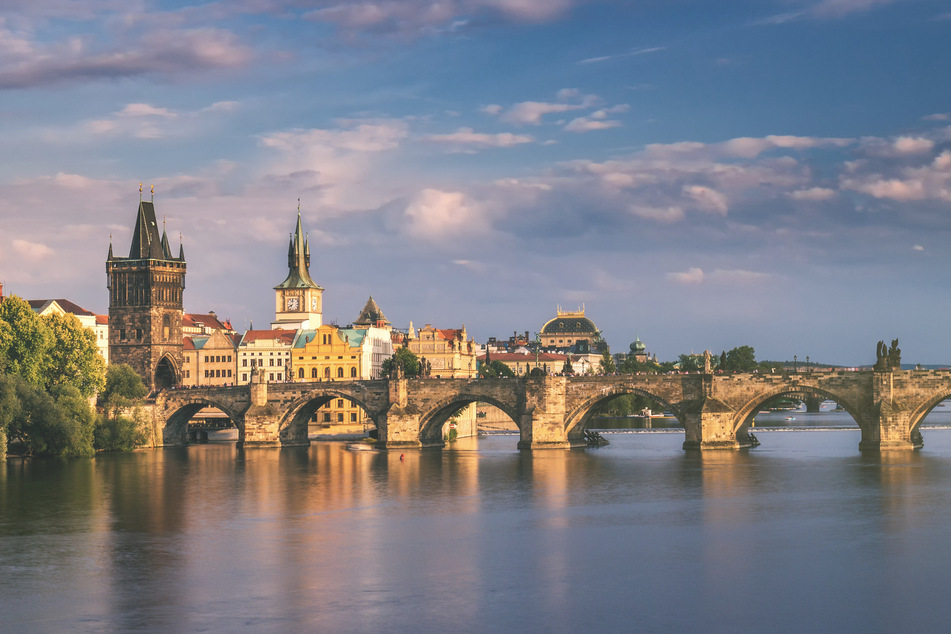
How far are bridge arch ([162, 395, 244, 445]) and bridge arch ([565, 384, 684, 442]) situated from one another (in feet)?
98.6

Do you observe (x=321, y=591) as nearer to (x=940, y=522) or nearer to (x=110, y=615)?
(x=110, y=615)

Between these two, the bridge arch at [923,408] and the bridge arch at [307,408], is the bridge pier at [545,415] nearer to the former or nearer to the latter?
the bridge arch at [307,408]

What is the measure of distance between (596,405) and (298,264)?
230 feet

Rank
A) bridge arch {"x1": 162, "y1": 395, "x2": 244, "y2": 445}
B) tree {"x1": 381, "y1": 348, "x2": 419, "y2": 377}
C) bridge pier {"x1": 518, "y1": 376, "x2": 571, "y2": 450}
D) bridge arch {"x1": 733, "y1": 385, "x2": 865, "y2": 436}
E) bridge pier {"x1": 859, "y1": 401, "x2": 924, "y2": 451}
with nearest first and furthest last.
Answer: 1. bridge pier {"x1": 859, "y1": 401, "x2": 924, "y2": 451}
2. bridge arch {"x1": 733, "y1": 385, "x2": 865, "y2": 436}
3. bridge pier {"x1": 518, "y1": 376, "x2": 571, "y2": 450}
4. bridge arch {"x1": 162, "y1": 395, "x2": 244, "y2": 445}
5. tree {"x1": 381, "y1": 348, "x2": 419, "y2": 377}

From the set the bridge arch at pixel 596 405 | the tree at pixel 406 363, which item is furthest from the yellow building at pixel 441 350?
the bridge arch at pixel 596 405

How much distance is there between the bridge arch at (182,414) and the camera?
114500 millimetres

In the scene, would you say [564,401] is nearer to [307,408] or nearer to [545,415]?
[545,415]

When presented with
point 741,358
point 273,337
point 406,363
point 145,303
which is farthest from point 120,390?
point 741,358

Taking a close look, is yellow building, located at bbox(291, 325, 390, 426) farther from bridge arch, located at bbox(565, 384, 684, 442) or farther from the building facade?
bridge arch, located at bbox(565, 384, 684, 442)

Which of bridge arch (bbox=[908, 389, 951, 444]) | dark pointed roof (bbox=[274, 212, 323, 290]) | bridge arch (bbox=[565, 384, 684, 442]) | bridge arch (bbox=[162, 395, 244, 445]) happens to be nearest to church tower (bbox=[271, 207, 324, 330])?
dark pointed roof (bbox=[274, 212, 323, 290])

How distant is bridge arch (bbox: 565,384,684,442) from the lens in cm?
9899

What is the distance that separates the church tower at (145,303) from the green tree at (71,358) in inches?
1119

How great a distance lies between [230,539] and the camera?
55.8 meters

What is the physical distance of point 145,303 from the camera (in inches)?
5236
